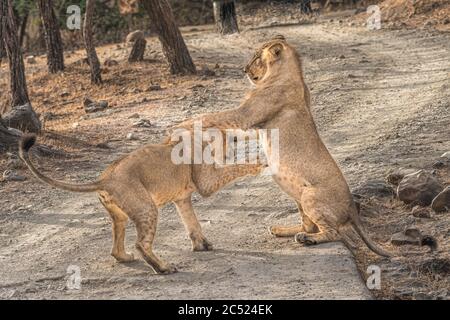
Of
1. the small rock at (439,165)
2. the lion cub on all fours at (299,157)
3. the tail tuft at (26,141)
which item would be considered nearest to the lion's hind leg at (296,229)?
the lion cub on all fours at (299,157)

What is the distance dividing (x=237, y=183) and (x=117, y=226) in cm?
272

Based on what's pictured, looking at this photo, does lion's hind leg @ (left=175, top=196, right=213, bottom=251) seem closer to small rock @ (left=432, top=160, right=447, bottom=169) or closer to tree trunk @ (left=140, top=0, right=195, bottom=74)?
small rock @ (left=432, top=160, right=447, bottom=169)

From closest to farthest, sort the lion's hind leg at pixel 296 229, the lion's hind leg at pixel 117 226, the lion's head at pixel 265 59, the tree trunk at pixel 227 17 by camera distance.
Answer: the lion's hind leg at pixel 117 226 < the lion's hind leg at pixel 296 229 < the lion's head at pixel 265 59 < the tree trunk at pixel 227 17

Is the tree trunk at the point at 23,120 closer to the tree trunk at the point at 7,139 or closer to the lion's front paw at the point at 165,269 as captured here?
the tree trunk at the point at 7,139

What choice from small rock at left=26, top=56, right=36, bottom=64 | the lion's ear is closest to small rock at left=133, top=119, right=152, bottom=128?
the lion's ear

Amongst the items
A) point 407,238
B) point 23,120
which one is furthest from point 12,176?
point 407,238

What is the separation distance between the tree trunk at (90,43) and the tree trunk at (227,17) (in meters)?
6.25

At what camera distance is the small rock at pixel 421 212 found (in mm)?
8219

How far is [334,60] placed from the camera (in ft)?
56.4

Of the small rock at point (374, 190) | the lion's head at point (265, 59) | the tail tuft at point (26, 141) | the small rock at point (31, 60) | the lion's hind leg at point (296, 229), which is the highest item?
the lion's head at point (265, 59)

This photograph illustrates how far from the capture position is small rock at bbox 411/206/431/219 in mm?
8219

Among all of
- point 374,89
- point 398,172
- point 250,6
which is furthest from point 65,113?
point 250,6
